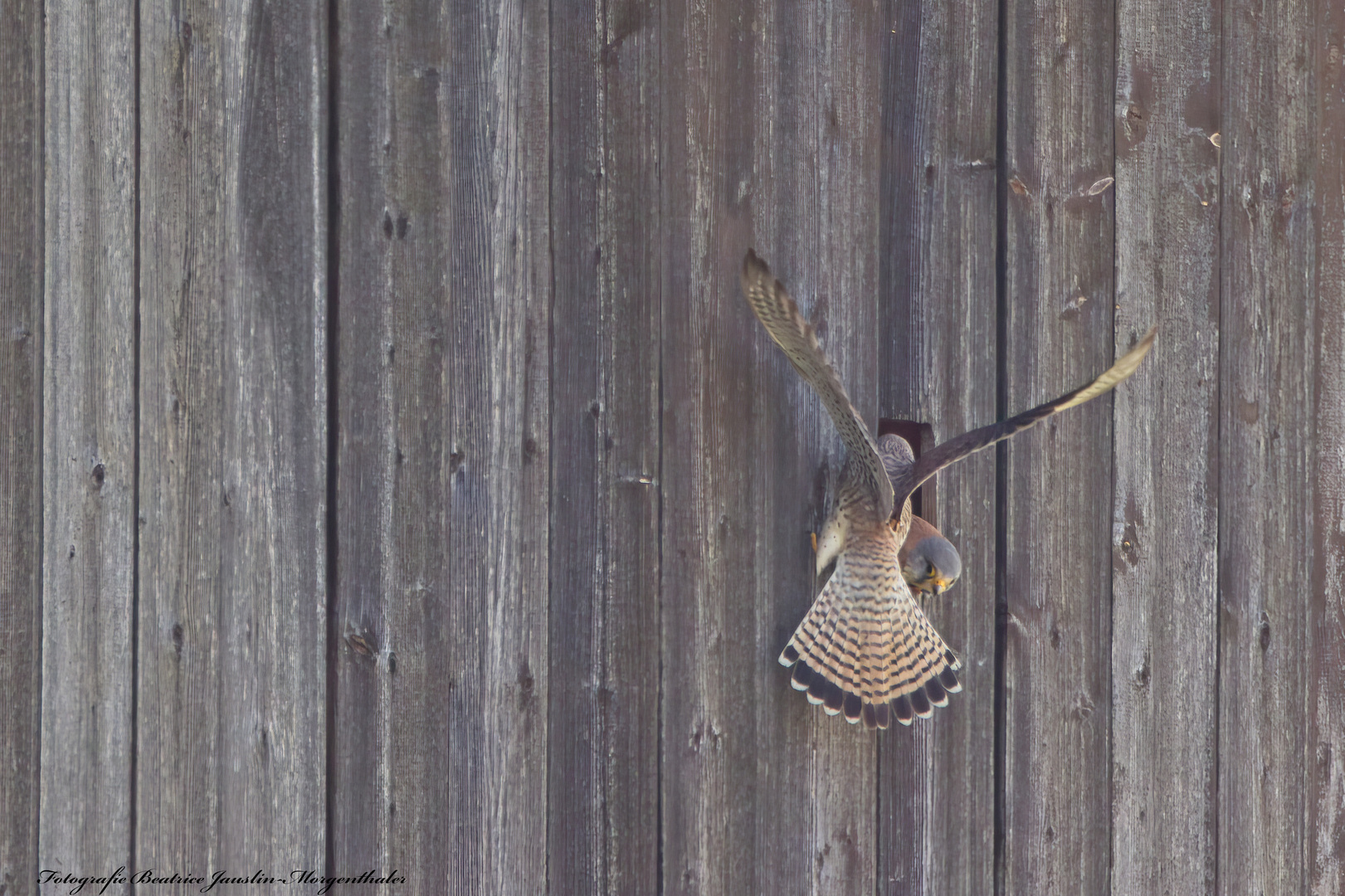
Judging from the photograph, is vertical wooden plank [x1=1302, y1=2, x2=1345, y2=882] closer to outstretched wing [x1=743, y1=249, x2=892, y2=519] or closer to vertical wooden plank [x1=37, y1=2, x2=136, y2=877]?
outstretched wing [x1=743, y1=249, x2=892, y2=519]

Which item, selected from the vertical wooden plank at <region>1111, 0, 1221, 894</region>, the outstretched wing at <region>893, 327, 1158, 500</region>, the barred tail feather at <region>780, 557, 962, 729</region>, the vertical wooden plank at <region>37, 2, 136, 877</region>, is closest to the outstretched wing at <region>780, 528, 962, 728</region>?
the barred tail feather at <region>780, 557, 962, 729</region>

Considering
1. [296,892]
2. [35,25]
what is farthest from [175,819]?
[35,25]

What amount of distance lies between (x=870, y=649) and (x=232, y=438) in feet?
4.11

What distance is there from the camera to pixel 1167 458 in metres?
2.27

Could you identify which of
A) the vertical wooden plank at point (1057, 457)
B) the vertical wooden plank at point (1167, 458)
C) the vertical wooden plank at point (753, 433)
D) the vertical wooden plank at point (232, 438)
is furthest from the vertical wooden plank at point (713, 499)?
the vertical wooden plank at point (1167, 458)

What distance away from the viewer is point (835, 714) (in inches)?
80.2

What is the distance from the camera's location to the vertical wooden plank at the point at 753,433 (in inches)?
77.7

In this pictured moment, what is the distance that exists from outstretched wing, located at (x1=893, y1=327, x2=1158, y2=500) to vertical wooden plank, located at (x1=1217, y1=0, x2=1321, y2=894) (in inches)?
22.9

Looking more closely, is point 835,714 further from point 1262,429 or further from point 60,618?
point 60,618

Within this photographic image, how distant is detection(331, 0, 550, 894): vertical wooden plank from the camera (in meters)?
1.85

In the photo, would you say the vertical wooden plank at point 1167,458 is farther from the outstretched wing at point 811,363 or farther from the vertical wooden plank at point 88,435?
the vertical wooden plank at point 88,435

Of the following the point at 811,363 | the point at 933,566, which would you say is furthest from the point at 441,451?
the point at 933,566

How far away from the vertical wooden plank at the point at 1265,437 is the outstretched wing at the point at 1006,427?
581 mm

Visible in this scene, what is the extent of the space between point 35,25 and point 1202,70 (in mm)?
2401
